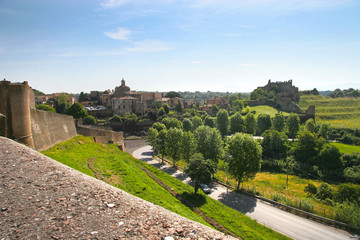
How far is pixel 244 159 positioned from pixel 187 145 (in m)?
10.5

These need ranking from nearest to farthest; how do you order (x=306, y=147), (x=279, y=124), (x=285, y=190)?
(x=285, y=190) → (x=306, y=147) → (x=279, y=124)

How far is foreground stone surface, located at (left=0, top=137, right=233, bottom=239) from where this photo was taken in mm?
6168

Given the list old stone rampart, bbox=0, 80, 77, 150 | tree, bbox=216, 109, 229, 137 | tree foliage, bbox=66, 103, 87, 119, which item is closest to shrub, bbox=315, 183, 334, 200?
old stone rampart, bbox=0, 80, 77, 150

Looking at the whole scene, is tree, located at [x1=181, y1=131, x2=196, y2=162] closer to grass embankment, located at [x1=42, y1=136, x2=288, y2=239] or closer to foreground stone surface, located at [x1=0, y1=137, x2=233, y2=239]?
grass embankment, located at [x1=42, y1=136, x2=288, y2=239]

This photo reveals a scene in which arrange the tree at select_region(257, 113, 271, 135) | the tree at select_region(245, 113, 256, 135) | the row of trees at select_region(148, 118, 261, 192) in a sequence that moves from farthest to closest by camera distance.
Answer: the tree at select_region(257, 113, 271, 135) → the tree at select_region(245, 113, 256, 135) → the row of trees at select_region(148, 118, 261, 192)

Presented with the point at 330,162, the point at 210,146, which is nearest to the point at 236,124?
the point at 330,162

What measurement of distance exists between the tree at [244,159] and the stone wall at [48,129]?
63.2 feet

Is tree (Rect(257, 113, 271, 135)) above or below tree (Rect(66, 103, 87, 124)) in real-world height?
below

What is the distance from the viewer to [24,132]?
1445cm

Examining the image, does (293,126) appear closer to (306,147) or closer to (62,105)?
(306,147)

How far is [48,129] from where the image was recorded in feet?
63.2

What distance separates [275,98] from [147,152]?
73765 mm

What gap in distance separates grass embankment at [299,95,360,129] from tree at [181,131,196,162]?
55696 millimetres

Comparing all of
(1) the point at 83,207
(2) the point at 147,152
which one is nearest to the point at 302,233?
(1) the point at 83,207
